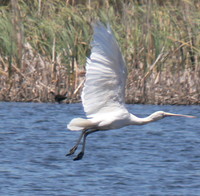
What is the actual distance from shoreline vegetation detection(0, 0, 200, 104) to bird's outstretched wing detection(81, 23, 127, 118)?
21.4 ft

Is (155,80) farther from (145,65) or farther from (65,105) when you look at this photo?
(65,105)

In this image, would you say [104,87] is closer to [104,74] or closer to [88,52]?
[104,74]

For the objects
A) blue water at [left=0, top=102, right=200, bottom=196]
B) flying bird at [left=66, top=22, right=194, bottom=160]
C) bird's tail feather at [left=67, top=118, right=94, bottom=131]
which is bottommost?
blue water at [left=0, top=102, right=200, bottom=196]

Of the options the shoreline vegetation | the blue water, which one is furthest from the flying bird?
the shoreline vegetation

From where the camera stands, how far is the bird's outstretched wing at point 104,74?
7883 mm

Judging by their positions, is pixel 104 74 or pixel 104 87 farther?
pixel 104 87

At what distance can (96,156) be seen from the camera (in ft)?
35.4

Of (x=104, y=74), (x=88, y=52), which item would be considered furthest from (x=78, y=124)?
(x=88, y=52)

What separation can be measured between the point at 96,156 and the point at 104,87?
2638 mm

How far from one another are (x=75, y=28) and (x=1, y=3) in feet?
13.7

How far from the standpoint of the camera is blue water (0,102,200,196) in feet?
28.2

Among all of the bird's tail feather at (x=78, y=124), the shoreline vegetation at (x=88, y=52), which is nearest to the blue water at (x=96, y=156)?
the shoreline vegetation at (x=88, y=52)

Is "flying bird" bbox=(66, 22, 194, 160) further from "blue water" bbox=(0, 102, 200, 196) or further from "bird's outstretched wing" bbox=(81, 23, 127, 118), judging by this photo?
"blue water" bbox=(0, 102, 200, 196)

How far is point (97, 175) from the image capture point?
9.28 metres
